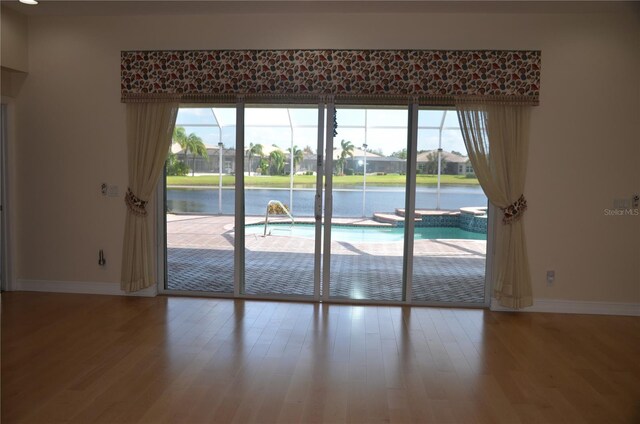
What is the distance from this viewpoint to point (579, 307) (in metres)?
5.12

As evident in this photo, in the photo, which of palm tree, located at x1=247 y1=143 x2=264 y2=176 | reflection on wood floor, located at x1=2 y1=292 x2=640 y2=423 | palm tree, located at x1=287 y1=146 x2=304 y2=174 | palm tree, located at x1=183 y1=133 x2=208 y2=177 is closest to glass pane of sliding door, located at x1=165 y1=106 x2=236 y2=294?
palm tree, located at x1=183 y1=133 x2=208 y2=177

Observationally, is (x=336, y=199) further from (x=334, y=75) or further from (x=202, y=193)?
(x=202, y=193)

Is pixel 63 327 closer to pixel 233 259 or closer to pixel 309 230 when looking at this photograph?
pixel 233 259

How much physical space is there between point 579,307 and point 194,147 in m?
4.30

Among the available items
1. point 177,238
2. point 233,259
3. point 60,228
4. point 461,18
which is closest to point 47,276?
point 60,228

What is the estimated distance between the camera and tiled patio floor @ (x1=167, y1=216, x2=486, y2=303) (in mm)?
5375

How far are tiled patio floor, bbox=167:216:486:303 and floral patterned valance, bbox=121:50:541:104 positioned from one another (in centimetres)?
139

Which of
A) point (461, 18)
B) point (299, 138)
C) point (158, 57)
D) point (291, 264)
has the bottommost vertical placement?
point (291, 264)

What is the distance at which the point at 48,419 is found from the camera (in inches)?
111

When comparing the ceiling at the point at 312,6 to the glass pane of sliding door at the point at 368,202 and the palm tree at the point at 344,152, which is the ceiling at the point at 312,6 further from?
the palm tree at the point at 344,152

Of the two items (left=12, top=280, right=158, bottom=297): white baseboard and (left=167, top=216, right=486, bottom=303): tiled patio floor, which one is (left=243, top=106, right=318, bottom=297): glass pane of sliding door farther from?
(left=12, top=280, right=158, bottom=297): white baseboard

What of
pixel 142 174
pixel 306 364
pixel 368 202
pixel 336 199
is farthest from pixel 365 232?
pixel 142 174

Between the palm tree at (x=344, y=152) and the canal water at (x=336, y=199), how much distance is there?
0.26m

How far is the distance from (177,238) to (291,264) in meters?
1.28
